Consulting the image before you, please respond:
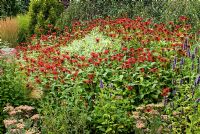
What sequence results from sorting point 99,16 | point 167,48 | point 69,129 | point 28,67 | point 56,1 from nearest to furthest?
point 69,129 → point 167,48 → point 28,67 → point 99,16 → point 56,1

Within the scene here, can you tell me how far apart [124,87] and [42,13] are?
5.91 metres

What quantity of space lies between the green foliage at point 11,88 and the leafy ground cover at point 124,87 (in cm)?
14

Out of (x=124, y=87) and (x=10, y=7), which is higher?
(x=10, y=7)

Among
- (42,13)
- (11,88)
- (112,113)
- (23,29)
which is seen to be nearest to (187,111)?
(112,113)

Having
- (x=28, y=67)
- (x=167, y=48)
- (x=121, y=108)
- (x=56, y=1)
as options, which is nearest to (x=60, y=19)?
(x=56, y=1)

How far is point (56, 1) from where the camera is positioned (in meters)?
11.1

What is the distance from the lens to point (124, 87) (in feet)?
18.1

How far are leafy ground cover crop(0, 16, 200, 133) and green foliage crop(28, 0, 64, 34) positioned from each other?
13.5 ft

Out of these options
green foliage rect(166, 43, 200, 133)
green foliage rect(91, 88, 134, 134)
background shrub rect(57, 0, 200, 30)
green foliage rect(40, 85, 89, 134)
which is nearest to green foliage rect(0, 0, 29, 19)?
background shrub rect(57, 0, 200, 30)

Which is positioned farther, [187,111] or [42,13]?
[42,13]

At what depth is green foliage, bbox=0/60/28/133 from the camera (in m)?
5.58

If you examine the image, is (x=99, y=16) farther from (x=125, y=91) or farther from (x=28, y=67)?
(x=125, y=91)

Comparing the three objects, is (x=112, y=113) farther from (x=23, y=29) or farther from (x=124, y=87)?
(x=23, y=29)

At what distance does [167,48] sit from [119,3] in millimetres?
4913
